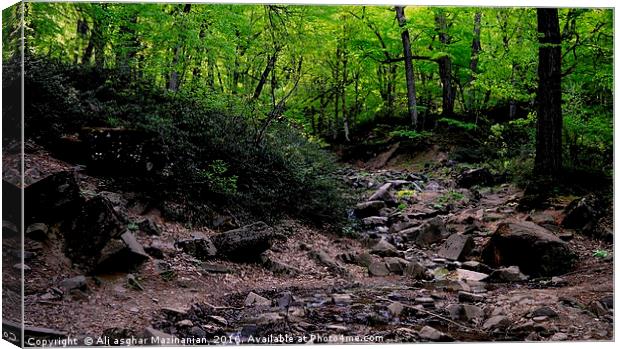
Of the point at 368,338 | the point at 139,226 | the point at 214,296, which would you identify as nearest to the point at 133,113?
the point at 139,226

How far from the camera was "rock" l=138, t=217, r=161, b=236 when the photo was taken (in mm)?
4886

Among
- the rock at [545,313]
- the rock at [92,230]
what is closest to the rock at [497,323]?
the rock at [545,313]

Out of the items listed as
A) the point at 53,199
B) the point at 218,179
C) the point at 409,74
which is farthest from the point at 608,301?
the point at 53,199

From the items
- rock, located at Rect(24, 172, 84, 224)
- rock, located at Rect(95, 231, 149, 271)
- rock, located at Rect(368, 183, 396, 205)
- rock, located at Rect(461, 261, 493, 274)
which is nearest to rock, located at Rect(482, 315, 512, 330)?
rock, located at Rect(461, 261, 493, 274)

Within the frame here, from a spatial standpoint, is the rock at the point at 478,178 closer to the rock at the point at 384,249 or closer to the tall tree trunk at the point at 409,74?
the tall tree trunk at the point at 409,74

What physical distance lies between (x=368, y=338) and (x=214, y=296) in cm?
124

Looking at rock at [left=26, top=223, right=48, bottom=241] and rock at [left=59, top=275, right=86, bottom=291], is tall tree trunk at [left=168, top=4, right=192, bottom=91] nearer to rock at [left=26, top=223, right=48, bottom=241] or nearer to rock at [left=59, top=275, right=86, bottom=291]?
rock at [left=26, top=223, right=48, bottom=241]

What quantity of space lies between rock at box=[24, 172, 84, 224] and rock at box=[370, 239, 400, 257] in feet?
8.74

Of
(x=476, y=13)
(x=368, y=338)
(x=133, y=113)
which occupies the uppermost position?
(x=476, y=13)

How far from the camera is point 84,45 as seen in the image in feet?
16.6

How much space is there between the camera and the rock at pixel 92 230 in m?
4.33

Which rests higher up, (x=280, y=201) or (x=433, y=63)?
(x=433, y=63)

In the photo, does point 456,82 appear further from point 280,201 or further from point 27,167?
point 27,167

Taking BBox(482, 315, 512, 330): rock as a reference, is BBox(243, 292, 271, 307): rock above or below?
above
